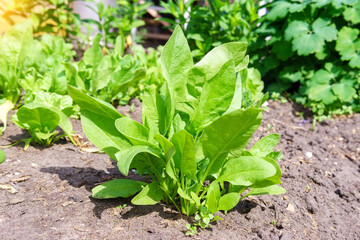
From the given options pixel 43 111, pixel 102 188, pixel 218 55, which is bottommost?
pixel 102 188

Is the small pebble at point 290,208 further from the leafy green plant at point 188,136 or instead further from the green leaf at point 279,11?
the green leaf at point 279,11

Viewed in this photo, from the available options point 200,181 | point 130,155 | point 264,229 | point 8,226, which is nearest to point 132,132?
point 130,155

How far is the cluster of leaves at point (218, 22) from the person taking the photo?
364 cm

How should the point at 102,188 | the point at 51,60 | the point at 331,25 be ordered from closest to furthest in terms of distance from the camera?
the point at 102,188
the point at 51,60
the point at 331,25

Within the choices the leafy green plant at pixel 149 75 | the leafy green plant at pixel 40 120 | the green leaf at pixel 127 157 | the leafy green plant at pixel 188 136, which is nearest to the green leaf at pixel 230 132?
the leafy green plant at pixel 188 136

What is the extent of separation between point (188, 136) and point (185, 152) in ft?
0.32

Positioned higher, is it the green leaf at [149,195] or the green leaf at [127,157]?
the green leaf at [127,157]

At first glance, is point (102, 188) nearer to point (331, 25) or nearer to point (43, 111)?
point (43, 111)

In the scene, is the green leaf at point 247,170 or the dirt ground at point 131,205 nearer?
the green leaf at point 247,170

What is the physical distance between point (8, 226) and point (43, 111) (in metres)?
0.74

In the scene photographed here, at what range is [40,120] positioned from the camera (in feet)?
6.86

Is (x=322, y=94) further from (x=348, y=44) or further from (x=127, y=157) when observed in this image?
(x=127, y=157)

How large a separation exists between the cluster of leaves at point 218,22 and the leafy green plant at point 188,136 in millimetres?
2176

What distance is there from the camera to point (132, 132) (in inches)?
60.1
